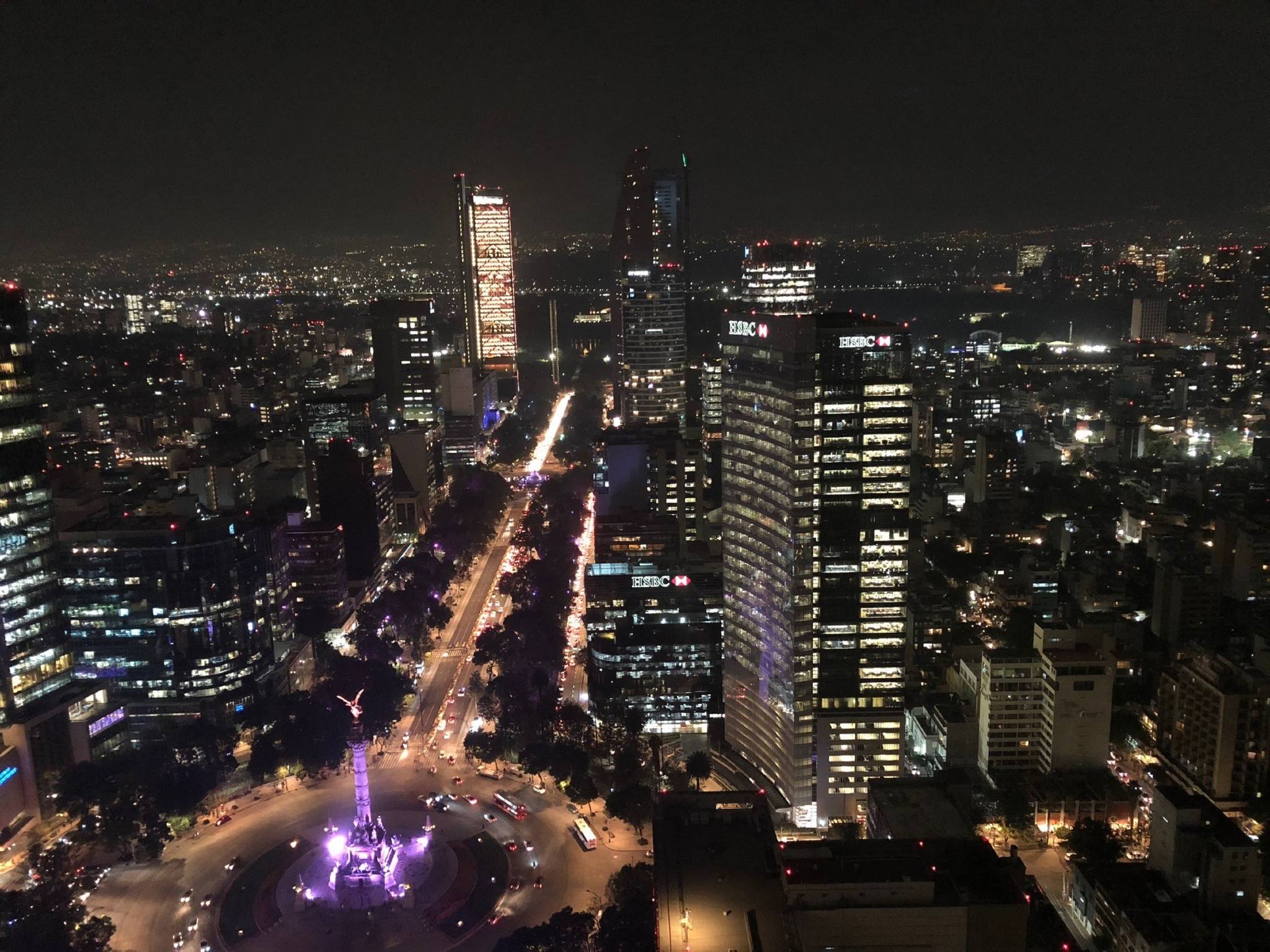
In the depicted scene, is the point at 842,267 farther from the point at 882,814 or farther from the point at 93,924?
the point at 93,924

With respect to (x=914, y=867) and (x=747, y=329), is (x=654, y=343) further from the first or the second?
(x=914, y=867)

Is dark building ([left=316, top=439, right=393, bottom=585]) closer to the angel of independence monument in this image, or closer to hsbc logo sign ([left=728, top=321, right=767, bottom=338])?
the angel of independence monument

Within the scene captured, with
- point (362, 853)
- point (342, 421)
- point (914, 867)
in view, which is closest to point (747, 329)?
point (914, 867)

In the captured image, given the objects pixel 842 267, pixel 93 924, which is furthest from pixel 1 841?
pixel 842 267

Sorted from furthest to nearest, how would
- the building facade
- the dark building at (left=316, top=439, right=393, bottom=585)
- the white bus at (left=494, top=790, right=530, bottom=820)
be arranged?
the dark building at (left=316, top=439, right=393, bottom=585), the white bus at (left=494, top=790, right=530, bottom=820), the building facade

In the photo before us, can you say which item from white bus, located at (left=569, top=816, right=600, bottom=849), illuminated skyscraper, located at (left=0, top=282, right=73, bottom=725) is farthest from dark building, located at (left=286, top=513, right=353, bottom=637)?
white bus, located at (left=569, top=816, right=600, bottom=849)

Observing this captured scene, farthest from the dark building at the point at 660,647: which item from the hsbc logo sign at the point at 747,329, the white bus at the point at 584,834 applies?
the hsbc logo sign at the point at 747,329
